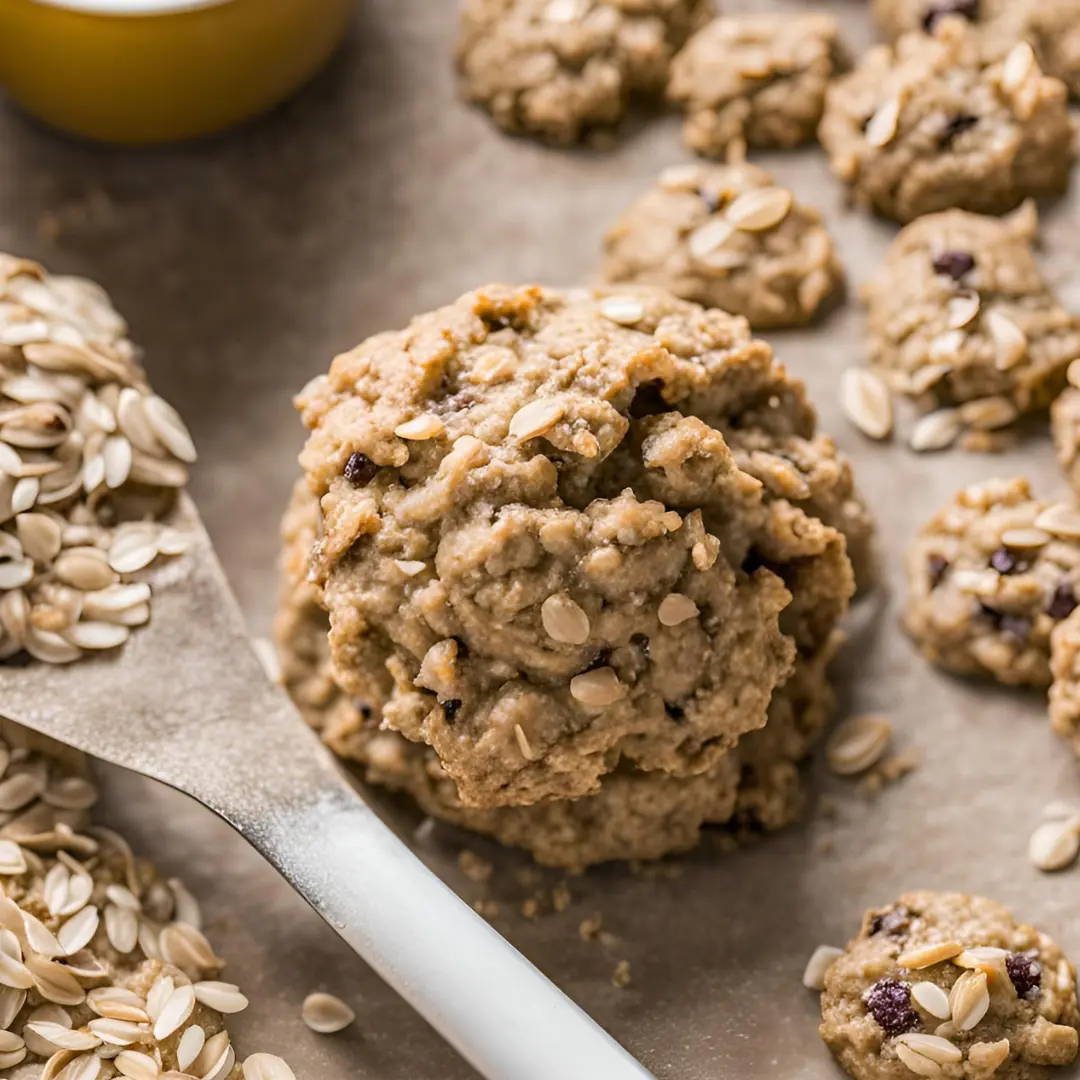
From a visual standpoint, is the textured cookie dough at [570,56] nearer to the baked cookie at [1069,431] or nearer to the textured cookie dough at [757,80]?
the textured cookie dough at [757,80]

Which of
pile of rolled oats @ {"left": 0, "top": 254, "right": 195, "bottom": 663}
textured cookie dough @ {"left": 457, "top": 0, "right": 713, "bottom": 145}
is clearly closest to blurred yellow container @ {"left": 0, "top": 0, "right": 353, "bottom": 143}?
textured cookie dough @ {"left": 457, "top": 0, "right": 713, "bottom": 145}

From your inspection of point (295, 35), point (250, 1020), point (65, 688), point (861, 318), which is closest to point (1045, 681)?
point (861, 318)

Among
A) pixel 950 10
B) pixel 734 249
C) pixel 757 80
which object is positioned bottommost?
pixel 734 249

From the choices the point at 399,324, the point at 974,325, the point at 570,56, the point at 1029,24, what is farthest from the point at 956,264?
the point at 399,324

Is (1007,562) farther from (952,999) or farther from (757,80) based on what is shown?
(757,80)

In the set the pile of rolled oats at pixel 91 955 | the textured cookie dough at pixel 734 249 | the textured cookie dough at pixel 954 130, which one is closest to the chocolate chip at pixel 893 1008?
the pile of rolled oats at pixel 91 955

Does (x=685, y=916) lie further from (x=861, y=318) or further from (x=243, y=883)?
(x=861, y=318)
